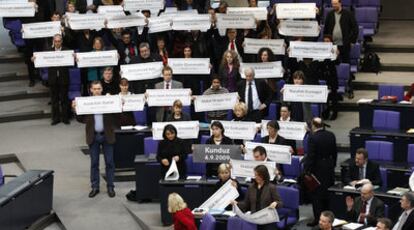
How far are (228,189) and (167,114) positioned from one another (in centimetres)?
297

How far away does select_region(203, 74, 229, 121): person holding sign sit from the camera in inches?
577

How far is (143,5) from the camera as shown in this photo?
17.0 m

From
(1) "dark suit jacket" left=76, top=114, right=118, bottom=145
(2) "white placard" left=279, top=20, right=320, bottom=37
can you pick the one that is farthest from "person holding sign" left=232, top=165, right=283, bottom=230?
(2) "white placard" left=279, top=20, right=320, bottom=37

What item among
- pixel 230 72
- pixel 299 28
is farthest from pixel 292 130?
pixel 299 28

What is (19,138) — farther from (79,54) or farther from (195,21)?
(195,21)

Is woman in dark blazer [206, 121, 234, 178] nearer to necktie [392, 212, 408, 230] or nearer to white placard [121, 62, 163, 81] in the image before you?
white placard [121, 62, 163, 81]

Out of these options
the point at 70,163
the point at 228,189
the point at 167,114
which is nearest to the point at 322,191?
the point at 228,189

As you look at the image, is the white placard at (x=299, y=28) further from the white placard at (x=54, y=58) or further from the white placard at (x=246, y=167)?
the white placard at (x=246, y=167)

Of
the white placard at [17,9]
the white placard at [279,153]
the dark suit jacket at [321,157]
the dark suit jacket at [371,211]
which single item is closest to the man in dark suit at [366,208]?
the dark suit jacket at [371,211]

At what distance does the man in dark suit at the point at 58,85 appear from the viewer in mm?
16584

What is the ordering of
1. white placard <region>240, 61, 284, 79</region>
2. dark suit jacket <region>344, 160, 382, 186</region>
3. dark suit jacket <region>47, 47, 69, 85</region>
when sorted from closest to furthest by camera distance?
1. dark suit jacket <region>344, 160, 382, 186</region>
2. white placard <region>240, 61, 284, 79</region>
3. dark suit jacket <region>47, 47, 69, 85</region>

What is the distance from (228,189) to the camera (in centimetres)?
1210

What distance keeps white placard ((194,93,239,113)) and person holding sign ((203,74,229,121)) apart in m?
0.11

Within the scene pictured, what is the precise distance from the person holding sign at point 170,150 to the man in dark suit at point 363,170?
8.11ft
